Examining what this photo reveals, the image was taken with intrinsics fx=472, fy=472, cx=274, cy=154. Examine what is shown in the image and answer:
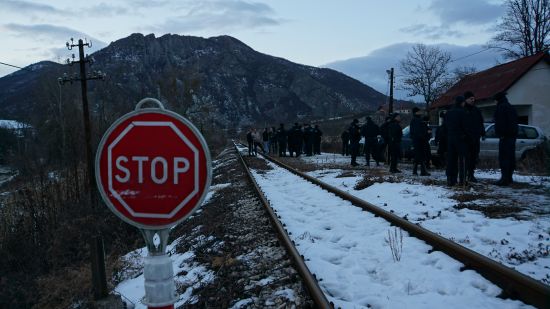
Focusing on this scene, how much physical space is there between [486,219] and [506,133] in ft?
14.0

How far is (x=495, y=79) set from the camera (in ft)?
96.1

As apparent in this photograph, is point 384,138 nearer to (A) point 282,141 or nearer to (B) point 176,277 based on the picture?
(A) point 282,141

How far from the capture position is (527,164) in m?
14.9

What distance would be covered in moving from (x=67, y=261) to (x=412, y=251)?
27.3 ft

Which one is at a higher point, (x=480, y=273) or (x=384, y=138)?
(x=384, y=138)

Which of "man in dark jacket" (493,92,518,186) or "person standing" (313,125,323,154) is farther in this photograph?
"person standing" (313,125,323,154)

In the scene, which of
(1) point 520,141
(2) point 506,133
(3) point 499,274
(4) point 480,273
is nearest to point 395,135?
(2) point 506,133

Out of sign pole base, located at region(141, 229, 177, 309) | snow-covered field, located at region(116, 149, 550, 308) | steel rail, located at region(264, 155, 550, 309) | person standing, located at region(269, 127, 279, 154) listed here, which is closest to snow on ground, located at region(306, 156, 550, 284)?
snow-covered field, located at region(116, 149, 550, 308)

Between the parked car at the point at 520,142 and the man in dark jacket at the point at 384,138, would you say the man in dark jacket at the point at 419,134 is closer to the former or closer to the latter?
the man in dark jacket at the point at 384,138

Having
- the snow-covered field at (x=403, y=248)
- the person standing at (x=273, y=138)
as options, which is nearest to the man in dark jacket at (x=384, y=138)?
the snow-covered field at (x=403, y=248)

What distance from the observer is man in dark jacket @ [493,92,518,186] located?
1000 centimetres

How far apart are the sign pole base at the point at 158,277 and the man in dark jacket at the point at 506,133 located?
31.1ft

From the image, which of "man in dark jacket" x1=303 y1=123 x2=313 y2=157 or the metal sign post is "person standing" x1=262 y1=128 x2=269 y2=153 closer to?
"man in dark jacket" x1=303 y1=123 x2=313 y2=157

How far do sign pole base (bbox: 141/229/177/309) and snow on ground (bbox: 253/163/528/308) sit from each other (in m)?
2.00
